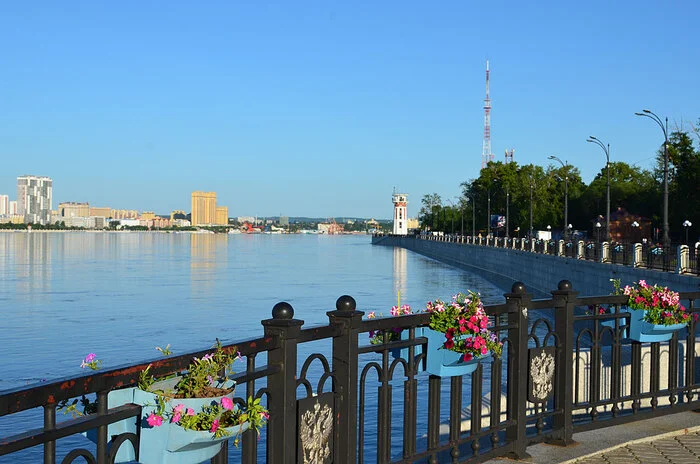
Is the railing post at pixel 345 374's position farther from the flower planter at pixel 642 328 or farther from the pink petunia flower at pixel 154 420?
the flower planter at pixel 642 328

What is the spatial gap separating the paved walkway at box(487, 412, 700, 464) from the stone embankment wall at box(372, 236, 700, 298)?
66.2 feet

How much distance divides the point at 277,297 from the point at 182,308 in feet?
27.9

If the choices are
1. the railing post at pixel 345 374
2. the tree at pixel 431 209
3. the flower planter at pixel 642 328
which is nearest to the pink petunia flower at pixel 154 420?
the railing post at pixel 345 374

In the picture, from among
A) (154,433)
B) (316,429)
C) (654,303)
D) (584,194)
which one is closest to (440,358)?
(316,429)

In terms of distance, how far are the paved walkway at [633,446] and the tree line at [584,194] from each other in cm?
4997

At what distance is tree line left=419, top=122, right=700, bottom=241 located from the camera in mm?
58594

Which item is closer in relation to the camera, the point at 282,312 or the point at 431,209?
the point at 282,312

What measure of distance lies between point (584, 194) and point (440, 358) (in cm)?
9194

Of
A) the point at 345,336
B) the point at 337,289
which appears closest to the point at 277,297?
the point at 337,289

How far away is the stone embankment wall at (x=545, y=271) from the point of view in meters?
31.3

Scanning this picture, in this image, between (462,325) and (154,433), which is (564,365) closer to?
(462,325)

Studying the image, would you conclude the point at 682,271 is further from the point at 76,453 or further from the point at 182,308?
the point at 76,453

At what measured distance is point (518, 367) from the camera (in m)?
6.50

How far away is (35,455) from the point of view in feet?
53.1
